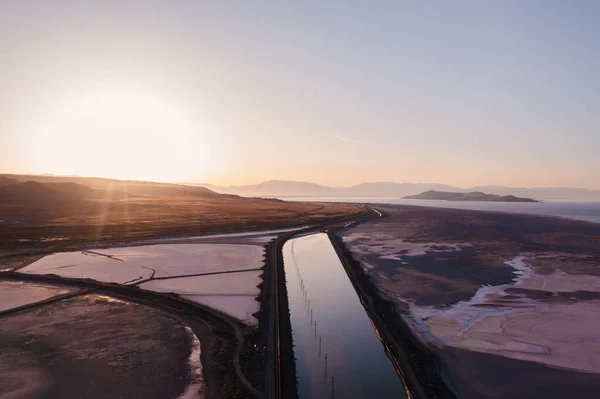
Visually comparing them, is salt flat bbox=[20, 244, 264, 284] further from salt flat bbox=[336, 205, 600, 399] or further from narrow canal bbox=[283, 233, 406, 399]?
salt flat bbox=[336, 205, 600, 399]

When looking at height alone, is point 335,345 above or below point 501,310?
below

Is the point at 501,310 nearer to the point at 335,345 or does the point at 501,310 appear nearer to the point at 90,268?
the point at 335,345

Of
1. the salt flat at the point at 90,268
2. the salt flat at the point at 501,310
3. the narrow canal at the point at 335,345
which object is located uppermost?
the salt flat at the point at 501,310

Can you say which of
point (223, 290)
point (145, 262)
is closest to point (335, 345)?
point (223, 290)

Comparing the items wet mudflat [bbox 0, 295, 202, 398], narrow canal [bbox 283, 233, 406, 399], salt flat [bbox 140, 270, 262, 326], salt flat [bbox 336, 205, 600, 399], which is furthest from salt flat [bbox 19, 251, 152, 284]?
salt flat [bbox 336, 205, 600, 399]

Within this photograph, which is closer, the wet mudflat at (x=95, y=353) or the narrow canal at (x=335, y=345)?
the wet mudflat at (x=95, y=353)

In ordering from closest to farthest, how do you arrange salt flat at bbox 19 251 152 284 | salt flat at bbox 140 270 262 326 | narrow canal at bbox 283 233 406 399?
narrow canal at bbox 283 233 406 399 → salt flat at bbox 140 270 262 326 → salt flat at bbox 19 251 152 284

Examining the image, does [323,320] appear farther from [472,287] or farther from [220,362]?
[472,287]

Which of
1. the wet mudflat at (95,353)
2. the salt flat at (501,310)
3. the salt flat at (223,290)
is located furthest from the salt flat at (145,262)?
the salt flat at (501,310)

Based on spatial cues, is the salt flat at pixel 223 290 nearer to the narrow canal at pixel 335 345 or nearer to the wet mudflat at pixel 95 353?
the narrow canal at pixel 335 345
